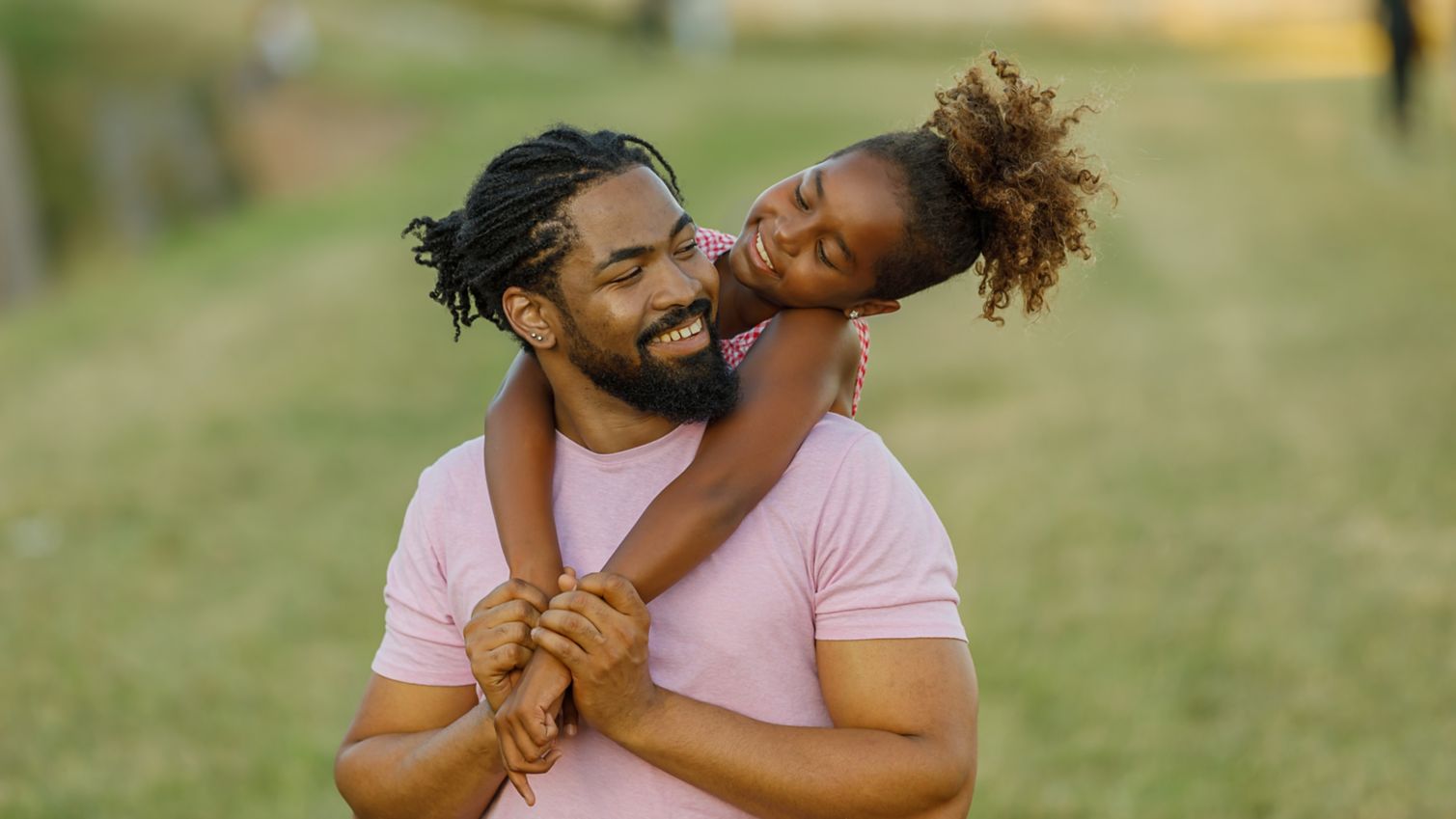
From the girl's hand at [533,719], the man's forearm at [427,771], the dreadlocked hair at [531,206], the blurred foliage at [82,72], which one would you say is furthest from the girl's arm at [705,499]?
the blurred foliage at [82,72]

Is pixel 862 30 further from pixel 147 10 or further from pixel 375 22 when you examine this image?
pixel 147 10

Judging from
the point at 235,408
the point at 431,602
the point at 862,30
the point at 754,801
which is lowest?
the point at 754,801

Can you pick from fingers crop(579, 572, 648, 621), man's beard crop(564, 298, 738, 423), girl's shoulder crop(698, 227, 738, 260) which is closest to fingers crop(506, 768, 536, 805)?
fingers crop(579, 572, 648, 621)

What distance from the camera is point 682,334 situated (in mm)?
2799

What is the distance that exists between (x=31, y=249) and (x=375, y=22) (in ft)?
56.9

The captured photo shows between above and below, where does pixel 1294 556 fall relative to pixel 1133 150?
below

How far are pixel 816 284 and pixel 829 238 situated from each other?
10cm

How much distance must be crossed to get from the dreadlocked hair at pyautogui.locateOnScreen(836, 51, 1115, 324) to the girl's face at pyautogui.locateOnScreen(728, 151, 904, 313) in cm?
4

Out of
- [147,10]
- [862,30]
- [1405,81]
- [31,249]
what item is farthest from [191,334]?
[862,30]

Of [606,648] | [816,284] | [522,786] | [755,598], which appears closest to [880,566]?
[755,598]

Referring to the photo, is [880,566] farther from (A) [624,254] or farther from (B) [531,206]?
(B) [531,206]

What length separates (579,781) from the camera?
2.70 m

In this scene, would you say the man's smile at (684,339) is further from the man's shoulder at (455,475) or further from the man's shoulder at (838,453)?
the man's shoulder at (455,475)

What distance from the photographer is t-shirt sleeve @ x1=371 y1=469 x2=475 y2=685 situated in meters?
2.83
